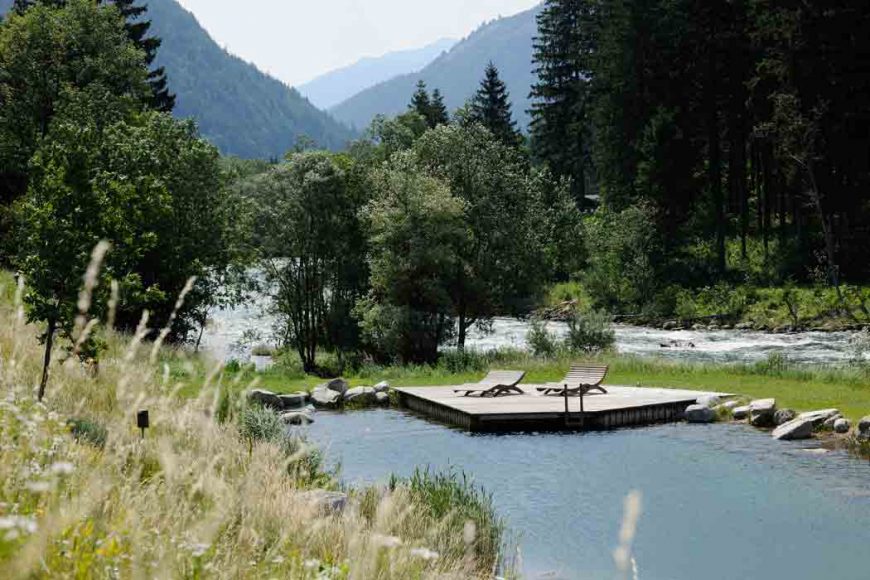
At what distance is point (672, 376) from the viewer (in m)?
26.2

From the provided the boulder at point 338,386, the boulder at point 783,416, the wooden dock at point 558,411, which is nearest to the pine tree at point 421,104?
the boulder at point 338,386

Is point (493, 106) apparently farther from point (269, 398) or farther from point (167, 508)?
point (167, 508)

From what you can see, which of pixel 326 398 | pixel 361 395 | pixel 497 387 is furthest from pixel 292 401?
pixel 497 387

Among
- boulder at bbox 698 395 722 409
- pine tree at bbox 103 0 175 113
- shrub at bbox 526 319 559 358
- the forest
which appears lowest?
boulder at bbox 698 395 722 409

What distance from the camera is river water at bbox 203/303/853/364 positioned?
31625 millimetres

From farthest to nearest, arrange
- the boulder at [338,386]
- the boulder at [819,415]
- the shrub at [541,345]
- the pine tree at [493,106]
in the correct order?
the pine tree at [493,106], the shrub at [541,345], the boulder at [338,386], the boulder at [819,415]

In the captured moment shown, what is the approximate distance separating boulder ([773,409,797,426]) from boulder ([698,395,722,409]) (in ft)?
6.01

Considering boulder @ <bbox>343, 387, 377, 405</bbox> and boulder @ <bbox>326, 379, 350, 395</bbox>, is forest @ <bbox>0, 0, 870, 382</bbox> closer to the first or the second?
boulder @ <bbox>326, 379, 350, 395</bbox>

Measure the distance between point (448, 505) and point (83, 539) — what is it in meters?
7.61

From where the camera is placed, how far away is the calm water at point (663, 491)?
12016mm

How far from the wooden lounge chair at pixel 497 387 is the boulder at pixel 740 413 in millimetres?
5501

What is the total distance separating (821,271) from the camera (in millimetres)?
43594

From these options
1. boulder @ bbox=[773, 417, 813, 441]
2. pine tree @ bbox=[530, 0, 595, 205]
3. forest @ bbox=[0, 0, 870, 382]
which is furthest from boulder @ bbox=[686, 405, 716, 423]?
pine tree @ bbox=[530, 0, 595, 205]

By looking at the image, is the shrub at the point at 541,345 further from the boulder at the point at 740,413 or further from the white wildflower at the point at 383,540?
the white wildflower at the point at 383,540
